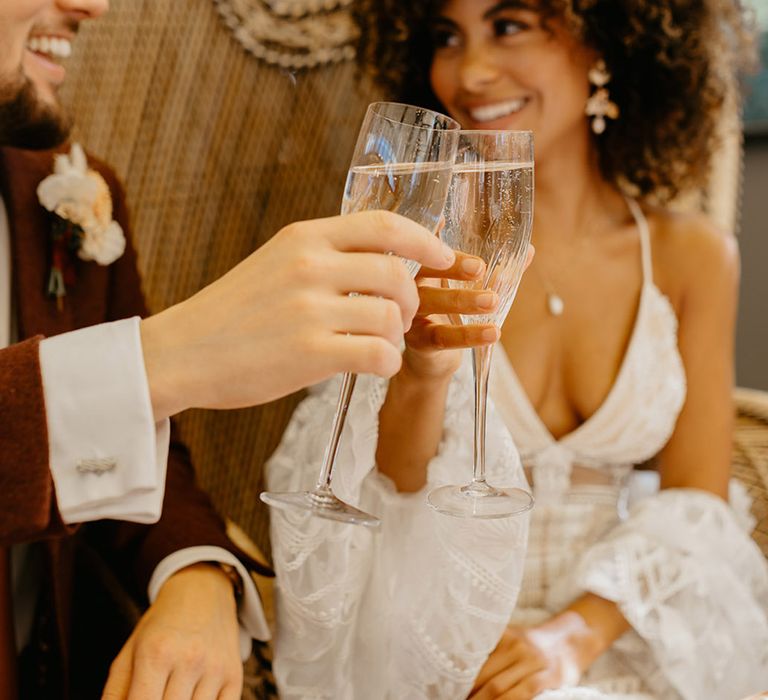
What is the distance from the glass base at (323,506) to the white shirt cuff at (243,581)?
34 cm

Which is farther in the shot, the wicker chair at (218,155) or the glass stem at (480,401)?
the wicker chair at (218,155)

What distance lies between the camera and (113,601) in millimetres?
1206

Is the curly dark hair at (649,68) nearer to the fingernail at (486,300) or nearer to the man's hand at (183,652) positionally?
the fingernail at (486,300)

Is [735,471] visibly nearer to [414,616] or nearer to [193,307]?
[414,616]

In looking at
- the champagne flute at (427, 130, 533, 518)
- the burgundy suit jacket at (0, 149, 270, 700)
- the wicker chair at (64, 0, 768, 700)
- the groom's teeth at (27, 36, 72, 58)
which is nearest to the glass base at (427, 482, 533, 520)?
the champagne flute at (427, 130, 533, 518)

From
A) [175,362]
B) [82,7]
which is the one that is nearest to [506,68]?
[82,7]

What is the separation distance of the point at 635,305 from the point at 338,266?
1.03 m

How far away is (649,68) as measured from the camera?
5.29 feet

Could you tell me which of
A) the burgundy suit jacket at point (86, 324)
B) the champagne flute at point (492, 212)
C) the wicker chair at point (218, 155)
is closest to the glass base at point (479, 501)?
the champagne flute at point (492, 212)

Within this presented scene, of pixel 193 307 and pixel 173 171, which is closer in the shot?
pixel 193 307

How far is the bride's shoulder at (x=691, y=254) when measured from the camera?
156 cm

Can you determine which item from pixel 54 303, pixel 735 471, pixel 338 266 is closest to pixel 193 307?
pixel 338 266

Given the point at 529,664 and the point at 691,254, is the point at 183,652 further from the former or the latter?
the point at 691,254

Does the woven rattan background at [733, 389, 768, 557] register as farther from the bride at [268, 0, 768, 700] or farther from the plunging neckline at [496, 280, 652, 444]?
the plunging neckline at [496, 280, 652, 444]
